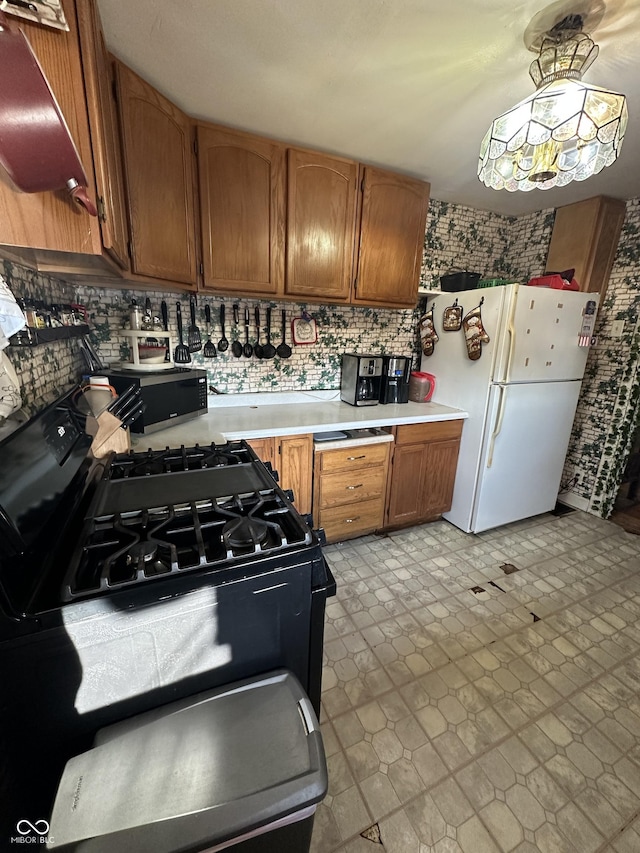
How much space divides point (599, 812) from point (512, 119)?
232 centimetres

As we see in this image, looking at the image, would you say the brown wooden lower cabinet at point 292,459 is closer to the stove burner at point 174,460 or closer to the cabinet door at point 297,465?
the cabinet door at point 297,465

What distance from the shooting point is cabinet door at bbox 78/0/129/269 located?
2.97 feet

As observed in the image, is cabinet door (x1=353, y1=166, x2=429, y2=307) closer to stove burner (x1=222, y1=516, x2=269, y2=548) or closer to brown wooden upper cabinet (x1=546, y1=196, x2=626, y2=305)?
brown wooden upper cabinet (x1=546, y1=196, x2=626, y2=305)

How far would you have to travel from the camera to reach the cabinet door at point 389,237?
216cm

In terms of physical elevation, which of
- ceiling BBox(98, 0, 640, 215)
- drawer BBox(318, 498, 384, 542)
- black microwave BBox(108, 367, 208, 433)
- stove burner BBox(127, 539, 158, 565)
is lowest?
drawer BBox(318, 498, 384, 542)

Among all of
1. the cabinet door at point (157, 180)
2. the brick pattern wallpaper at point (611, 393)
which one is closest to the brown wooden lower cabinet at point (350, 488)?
the cabinet door at point (157, 180)

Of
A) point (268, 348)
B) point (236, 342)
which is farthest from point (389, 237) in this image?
point (236, 342)

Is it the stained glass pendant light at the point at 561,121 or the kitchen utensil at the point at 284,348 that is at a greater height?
the stained glass pendant light at the point at 561,121

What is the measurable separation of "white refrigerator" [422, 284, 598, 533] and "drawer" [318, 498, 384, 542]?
689mm

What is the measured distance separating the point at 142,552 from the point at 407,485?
2.03 m

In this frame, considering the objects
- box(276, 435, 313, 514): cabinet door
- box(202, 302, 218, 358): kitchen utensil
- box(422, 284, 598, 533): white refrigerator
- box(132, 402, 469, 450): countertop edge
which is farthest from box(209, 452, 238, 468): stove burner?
box(422, 284, 598, 533): white refrigerator

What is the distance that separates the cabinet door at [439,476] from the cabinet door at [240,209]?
159 cm

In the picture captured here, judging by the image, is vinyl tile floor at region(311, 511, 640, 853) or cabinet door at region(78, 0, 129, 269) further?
vinyl tile floor at region(311, 511, 640, 853)

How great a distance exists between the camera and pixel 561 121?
1.16 meters
